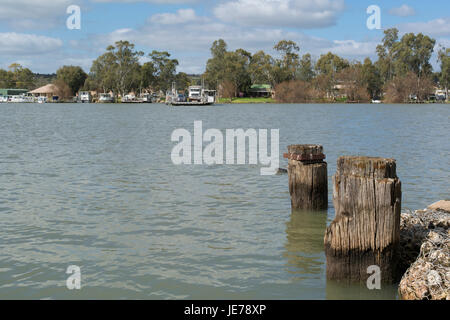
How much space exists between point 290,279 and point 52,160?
18601 millimetres

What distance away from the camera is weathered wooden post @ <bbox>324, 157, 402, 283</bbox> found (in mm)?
7820

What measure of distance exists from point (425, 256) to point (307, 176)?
494cm

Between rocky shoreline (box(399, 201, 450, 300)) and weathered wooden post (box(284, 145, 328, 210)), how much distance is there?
326 cm

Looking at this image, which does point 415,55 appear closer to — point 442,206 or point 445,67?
point 445,67

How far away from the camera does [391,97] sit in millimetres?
177125

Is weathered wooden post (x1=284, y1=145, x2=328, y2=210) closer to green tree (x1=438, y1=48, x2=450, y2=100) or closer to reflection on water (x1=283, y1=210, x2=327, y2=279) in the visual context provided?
reflection on water (x1=283, y1=210, x2=327, y2=279)

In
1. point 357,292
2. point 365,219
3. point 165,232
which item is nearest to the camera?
point 365,219

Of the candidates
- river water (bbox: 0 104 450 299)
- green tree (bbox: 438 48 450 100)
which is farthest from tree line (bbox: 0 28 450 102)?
river water (bbox: 0 104 450 299)

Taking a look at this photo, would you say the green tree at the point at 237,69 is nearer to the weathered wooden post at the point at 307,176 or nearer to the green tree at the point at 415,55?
the green tree at the point at 415,55

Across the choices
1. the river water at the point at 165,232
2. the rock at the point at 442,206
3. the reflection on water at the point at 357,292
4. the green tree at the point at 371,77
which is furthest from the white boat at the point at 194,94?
the reflection on water at the point at 357,292

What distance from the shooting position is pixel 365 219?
7.92 metres

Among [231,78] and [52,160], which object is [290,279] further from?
[231,78]

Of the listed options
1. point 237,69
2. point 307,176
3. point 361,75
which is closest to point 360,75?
point 361,75
